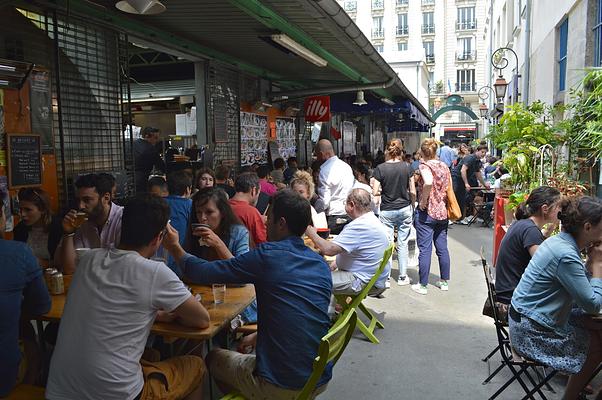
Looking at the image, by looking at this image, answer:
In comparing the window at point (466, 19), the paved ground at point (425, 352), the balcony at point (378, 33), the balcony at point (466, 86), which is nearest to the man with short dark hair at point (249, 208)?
the paved ground at point (425, 352)

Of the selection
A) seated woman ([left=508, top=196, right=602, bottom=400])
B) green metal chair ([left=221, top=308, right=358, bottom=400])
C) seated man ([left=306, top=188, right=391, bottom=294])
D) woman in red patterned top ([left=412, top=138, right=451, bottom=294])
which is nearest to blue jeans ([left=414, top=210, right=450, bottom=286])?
woman in red patterned top ([left=412, top=138, right=451, bottom=294])

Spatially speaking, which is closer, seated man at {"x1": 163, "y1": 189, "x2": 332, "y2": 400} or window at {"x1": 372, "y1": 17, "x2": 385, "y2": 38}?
seated man at {"x1": 163, "y1": 189, "x2": 332, "y2": 400}

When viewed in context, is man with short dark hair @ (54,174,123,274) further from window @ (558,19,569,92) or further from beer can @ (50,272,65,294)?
window @ (558,19,569,92)

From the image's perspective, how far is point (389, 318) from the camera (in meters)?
5.23

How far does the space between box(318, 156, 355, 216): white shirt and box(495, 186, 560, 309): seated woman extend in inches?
120

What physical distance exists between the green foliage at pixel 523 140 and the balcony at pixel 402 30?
48.2 m

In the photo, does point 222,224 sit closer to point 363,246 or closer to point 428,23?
point 363,246

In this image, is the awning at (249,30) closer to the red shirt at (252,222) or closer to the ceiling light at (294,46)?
the ceiling light at (294,46)

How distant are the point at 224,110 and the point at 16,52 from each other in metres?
3.98

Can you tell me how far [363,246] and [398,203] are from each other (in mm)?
2208

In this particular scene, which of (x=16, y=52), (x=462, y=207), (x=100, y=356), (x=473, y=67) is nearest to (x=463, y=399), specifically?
(x=100, y=356)

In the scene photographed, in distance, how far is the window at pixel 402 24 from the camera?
5081cm

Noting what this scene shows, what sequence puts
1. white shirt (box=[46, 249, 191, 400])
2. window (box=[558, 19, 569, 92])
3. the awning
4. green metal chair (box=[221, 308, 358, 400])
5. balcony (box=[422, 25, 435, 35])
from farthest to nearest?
balcony (box=[422, 25, 435, 35]) → window (box=[558, 19, 569, 92]) → the awning → green metal chair (box=[221, 308, 358, 400]) → white shirt (box=[46, 249, 191, 400])

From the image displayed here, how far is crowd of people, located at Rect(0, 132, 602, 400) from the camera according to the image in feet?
7.17
